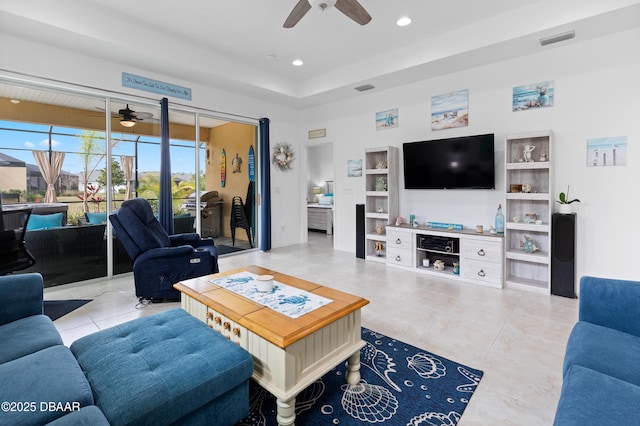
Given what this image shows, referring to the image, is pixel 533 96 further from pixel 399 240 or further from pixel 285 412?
pixel 285 412

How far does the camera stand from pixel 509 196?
3.89m

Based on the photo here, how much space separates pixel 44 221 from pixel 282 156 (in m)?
3.90

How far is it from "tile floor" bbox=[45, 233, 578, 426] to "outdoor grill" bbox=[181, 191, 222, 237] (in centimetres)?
114

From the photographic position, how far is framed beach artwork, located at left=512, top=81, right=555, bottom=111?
12.7 feet

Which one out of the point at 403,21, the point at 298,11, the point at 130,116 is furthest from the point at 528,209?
the point at 130,116

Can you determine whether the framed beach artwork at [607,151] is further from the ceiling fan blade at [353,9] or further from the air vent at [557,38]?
the ceiling fan blade at [353,9]

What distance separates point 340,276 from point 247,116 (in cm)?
346

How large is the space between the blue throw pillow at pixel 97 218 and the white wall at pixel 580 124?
4746 millimetres

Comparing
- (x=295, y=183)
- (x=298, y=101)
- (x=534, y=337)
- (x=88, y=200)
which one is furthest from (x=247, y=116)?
(x=534, y=337)

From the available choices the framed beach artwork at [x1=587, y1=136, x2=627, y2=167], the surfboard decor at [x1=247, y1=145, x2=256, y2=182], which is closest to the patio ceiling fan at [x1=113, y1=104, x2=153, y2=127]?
the surfboard decor at [x1=247, y1=145, x2=256, y2=182]

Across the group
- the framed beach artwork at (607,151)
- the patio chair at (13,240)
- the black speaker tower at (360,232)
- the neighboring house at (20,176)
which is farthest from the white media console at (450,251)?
the neighboring house at (20,176)

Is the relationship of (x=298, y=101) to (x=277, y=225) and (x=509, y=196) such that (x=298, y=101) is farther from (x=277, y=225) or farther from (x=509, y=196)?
(x=509, y=196)

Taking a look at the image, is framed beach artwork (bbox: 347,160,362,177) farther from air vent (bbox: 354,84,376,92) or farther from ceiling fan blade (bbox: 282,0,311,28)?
ceiling fan blade (bbox: 282,0,311,28)

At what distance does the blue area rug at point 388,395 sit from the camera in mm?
1703
